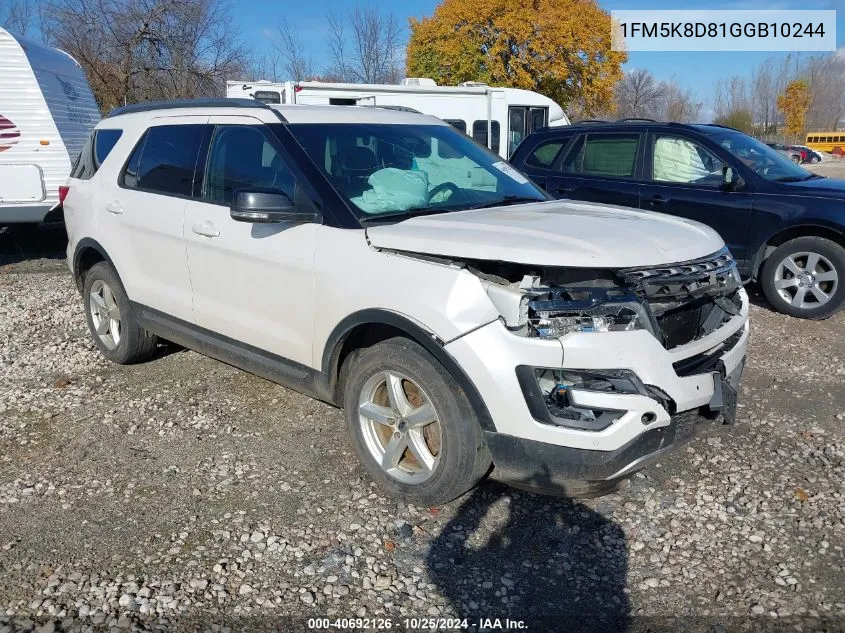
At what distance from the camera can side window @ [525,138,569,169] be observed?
320 inches

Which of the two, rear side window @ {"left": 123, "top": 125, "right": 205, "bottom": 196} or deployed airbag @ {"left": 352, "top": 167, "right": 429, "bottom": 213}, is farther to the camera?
rear side window @ {"left": 123, "top": 125, "right": 205, "bottom": 196}

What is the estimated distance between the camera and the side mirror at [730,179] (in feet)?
22.7

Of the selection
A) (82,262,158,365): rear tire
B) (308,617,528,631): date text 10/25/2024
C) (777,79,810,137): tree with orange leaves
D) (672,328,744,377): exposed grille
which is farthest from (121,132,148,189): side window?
(777,79,810,137): tree with orange leaves

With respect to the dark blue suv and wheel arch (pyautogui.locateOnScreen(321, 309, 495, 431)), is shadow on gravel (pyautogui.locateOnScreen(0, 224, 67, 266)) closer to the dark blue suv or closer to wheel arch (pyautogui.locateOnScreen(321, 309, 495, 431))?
the dark blue suv

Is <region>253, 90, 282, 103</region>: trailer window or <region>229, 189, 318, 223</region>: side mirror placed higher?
<region>253, 90, 282, 103</region>: trailer window

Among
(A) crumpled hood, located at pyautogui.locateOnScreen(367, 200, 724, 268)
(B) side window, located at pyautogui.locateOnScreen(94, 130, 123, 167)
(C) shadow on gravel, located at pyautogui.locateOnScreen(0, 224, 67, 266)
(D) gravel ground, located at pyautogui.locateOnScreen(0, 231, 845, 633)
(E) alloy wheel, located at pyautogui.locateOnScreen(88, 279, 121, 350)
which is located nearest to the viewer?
(D) gravel ground, located at pyautogui.locateOnScreen(0, 231, 845, 633)

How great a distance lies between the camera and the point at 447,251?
3051 millimetres

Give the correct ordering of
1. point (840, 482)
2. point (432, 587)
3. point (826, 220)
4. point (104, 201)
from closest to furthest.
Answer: point (432, 587) < point (840, 482) < point (104, 201) < point (826, 220)

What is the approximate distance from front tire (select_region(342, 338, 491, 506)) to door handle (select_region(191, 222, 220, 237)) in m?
1.17

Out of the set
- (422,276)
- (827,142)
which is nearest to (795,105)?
(827,142)

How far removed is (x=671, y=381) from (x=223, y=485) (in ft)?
7.53

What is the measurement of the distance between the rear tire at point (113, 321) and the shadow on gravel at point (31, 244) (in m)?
5.27

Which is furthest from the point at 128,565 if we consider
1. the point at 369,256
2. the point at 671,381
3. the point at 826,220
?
the point at 826,220

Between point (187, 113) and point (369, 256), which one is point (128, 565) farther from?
point (187, 113)
